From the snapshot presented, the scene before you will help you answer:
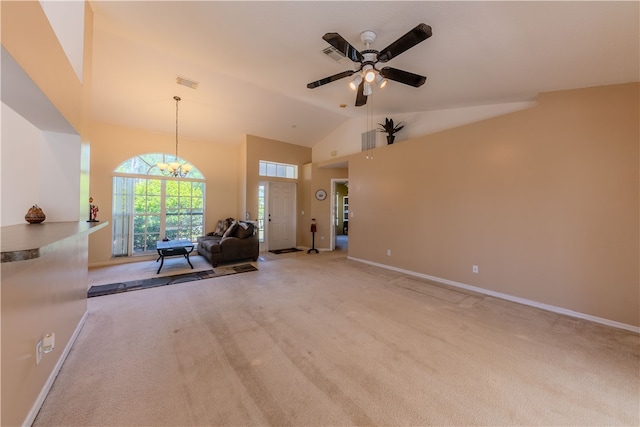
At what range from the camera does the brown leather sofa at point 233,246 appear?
4.98m

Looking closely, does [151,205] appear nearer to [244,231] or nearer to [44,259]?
[244,231]

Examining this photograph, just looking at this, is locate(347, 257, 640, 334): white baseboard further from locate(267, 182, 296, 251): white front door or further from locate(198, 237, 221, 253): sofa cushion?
locate(198, 237, 221, 253): sofa cushion

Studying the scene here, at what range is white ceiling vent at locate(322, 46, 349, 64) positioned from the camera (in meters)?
2.90

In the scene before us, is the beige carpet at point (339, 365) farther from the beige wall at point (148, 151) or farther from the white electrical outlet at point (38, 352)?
the beige wall at point (148, 151)

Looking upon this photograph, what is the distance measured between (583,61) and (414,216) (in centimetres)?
281

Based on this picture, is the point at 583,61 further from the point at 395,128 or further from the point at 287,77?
the point at 287,77

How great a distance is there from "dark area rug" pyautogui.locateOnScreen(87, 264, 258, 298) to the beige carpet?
1.12 feet

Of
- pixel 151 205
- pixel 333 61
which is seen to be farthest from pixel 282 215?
pixel 333 61

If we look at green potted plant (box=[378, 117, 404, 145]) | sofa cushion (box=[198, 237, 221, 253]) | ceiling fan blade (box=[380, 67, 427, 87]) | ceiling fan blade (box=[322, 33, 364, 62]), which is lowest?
sofa cushion (box=[198, 237, 221, 253])

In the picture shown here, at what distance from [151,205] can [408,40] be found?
628 cm

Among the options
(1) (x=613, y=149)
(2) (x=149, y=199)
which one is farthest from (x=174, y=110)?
(1) (x=613, y=149)

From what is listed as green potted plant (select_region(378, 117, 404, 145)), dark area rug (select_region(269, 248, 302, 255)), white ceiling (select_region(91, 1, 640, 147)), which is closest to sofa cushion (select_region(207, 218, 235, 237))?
dark area rug (select_region(269, 248, 302, 255))

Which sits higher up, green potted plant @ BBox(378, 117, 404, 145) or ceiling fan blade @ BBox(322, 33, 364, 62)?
green potted plant @ BBox(378, 117, 404, 145)

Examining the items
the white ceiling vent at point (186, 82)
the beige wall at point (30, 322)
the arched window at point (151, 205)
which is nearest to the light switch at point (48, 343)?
the beige wall at point (30, 322)
